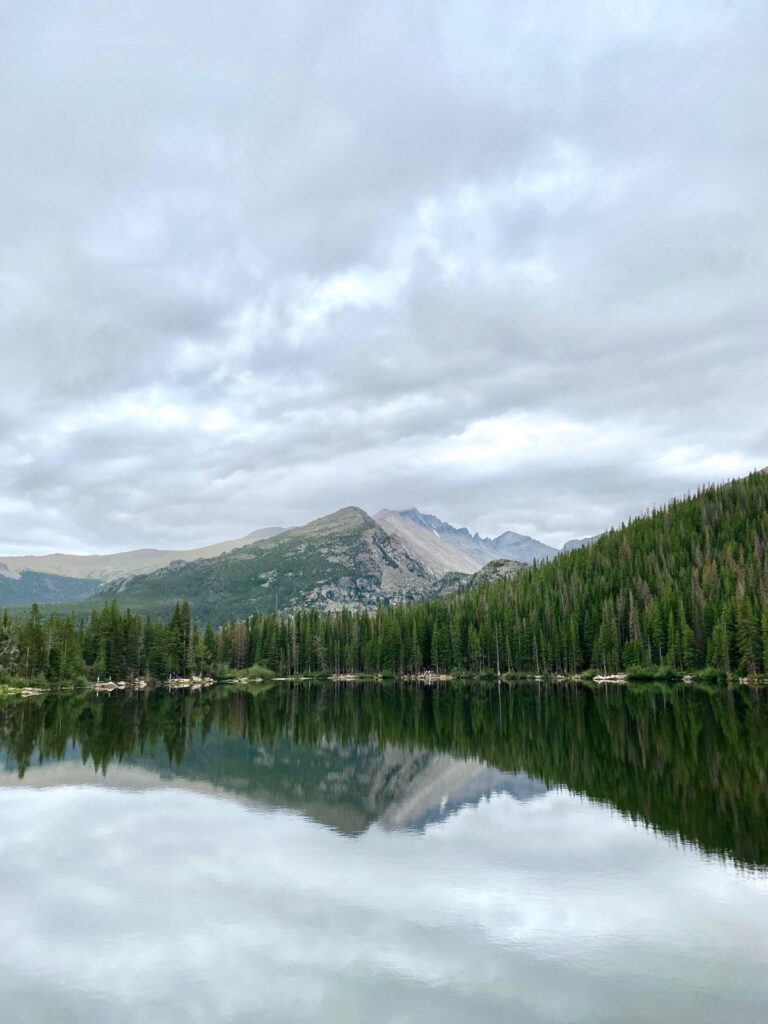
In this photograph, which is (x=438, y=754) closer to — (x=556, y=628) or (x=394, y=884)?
(x=394, y=884)

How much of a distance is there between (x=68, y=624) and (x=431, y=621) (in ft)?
291

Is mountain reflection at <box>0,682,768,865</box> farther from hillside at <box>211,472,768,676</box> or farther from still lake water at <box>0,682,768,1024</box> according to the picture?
hillside at <box>211,472,768,676</box>

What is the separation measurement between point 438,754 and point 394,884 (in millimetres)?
29420

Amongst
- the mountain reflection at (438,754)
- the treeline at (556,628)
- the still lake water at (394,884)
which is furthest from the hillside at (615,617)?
the still lake water at (394,884)

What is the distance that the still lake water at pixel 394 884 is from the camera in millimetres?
17141

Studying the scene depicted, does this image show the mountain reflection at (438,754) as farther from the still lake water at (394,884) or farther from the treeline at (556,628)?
the treeline at (556,628)

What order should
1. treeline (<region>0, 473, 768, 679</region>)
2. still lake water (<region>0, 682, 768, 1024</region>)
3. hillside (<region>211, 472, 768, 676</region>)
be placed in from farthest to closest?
treeline (<region>0, 473, 768, 679</region>)
hillside (<region>211, 472, 768, 676</region>)
still lake water (<region>0, 682, 768, 1024</region>)

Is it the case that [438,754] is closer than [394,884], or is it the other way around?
[394,884]

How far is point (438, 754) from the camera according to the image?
53.7m

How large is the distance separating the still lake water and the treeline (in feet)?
274

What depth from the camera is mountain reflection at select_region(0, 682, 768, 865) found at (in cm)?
3541

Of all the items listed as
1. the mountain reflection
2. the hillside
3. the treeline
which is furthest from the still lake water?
the treeline

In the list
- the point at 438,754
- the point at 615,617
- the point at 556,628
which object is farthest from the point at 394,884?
the point at 556,628

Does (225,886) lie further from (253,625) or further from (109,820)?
(253,625)
